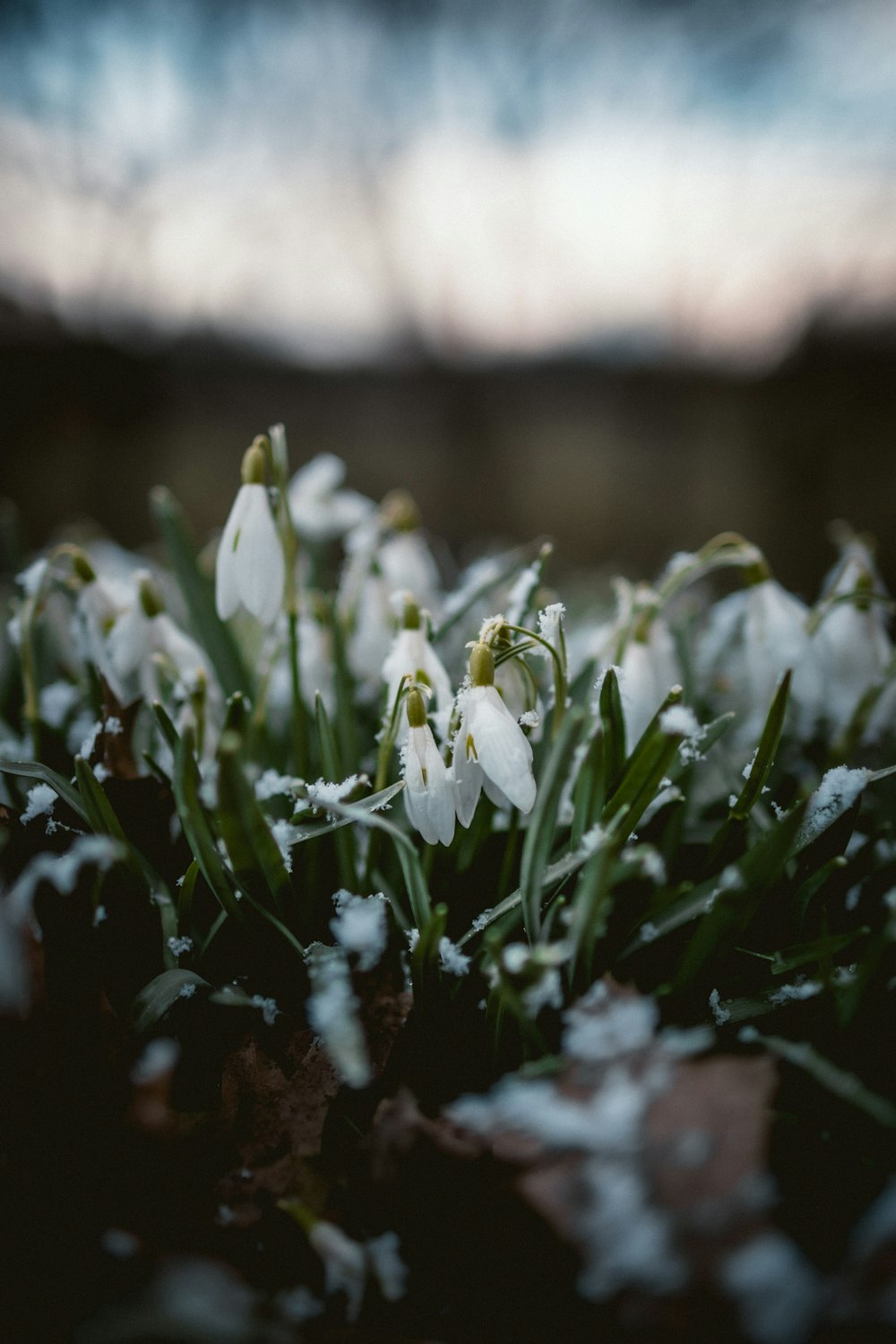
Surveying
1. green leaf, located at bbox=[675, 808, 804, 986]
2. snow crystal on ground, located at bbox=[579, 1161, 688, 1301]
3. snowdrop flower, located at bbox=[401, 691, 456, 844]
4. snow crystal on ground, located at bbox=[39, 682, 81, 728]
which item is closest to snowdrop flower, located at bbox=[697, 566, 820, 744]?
green leaf, located at bbox=[675, 808, 804, 986]

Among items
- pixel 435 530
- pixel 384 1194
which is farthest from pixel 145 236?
pixel 384 1194

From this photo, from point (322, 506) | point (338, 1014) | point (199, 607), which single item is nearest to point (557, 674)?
point (338, 1014)

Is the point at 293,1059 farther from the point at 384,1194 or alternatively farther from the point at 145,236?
the point at 145,236

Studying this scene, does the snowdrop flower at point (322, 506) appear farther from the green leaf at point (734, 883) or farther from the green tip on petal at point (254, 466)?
the green leaf at point (734, 883)

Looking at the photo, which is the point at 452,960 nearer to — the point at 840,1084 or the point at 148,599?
the point at 840,1084

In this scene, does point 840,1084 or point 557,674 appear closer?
point 840,1084
